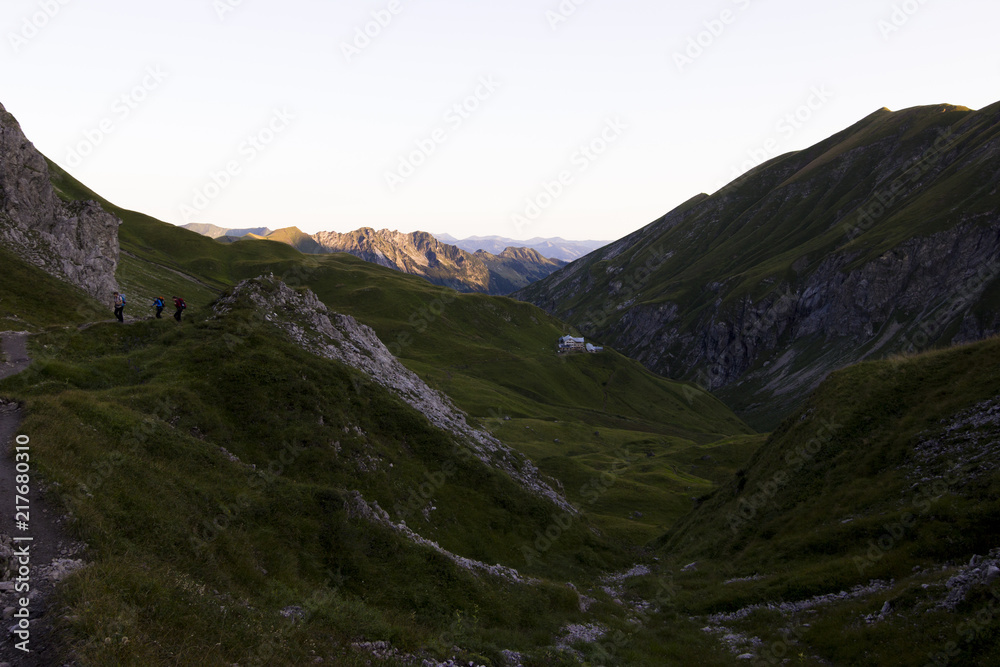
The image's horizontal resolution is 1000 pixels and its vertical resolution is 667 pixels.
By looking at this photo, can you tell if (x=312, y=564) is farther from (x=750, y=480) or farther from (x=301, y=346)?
(x=750, y=480)

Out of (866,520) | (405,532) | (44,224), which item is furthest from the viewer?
(44,224)

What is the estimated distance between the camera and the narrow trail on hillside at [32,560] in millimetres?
10680

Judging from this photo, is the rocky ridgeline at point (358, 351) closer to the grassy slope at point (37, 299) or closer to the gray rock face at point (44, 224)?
the grassy slope at point (37, 299)

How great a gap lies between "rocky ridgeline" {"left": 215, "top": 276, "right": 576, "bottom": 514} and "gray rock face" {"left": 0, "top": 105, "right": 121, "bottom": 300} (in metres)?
43.6

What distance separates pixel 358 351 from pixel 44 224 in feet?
218

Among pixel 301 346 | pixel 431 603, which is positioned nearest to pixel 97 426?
pixel 431 603

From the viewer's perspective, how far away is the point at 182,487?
2075 centimetres

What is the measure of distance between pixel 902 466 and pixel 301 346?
45.2 metres

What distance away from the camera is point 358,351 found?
5275cm

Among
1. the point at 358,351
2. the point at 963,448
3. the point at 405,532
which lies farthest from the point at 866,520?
the point at 358,351

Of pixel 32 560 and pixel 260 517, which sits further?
pixel 260 517
